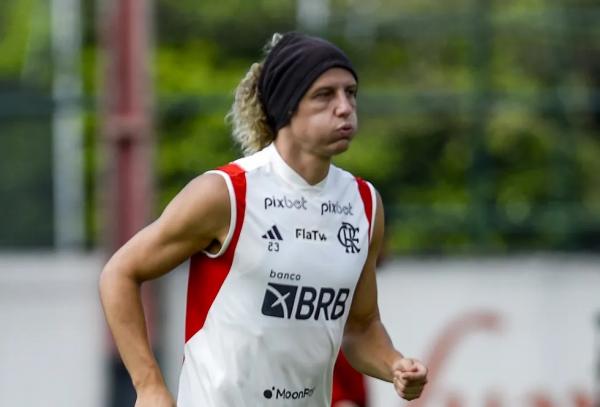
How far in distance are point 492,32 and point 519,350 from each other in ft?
12.0

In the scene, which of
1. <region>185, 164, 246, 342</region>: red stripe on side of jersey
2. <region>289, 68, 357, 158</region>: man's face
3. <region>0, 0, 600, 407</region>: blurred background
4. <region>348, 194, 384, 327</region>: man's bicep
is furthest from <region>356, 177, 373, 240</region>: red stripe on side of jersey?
<region>0, 0, 600, 407</region>: blurred background

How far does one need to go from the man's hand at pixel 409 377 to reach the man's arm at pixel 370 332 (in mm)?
95

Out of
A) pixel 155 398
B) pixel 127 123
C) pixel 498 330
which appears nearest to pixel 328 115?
pixel 155 398

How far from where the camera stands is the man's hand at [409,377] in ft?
15.1

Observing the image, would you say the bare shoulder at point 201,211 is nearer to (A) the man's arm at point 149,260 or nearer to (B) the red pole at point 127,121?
(A) the man's arm at point 149,260

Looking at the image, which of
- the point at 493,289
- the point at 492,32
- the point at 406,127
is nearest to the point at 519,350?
the point at 493,289

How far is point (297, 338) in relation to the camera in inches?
183

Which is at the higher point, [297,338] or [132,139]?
[297,338]

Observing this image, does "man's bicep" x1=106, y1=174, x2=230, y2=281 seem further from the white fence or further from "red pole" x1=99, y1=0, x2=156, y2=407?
"red pole" x1=99, y1=0, x2=156, y2=407

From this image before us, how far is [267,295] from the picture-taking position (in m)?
4.62

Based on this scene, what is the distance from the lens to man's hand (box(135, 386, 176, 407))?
444cm

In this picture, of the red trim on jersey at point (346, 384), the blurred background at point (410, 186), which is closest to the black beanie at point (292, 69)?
the red trim on jersey at point (346, 384)

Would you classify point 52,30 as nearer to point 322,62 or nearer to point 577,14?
point 577,14

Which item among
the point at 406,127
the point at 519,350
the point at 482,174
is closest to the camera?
the point at 519,350
